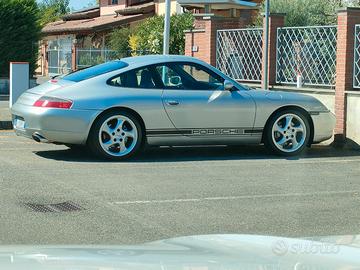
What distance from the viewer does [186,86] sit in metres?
10.1

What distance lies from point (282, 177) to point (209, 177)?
97 centimetres

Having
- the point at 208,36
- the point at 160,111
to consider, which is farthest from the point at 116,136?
the point at 208,36

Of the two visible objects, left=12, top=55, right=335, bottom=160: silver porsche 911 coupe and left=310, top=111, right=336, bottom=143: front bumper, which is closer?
left=12, top=55, right=335, bottom=160: silver porsche 911 coupe

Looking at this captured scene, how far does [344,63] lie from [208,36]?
4.17m

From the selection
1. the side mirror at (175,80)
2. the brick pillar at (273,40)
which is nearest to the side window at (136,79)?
the side mirror at (175,80)

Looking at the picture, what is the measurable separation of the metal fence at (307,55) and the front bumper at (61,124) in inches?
210

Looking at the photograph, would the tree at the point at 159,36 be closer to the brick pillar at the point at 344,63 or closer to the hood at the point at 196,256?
the brick pillar at the point at 344,63

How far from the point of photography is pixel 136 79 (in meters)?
9.95

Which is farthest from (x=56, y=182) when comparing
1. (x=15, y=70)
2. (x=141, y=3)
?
(x=141, y=3)

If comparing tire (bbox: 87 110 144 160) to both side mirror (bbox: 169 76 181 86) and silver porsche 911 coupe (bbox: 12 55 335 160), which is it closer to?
silver porsche 911 coupe (bbox: 12 55 335 160)

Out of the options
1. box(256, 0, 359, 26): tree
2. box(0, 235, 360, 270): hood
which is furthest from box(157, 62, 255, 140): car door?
box(256, 0, 359, 26): tree

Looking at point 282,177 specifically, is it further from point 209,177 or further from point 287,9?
point 287,9

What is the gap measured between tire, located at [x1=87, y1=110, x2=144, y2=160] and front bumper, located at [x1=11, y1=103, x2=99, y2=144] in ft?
0.48

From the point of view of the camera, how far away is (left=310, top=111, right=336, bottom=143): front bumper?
1063cm
